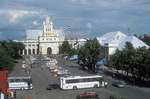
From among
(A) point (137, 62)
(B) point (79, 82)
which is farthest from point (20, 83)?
(A) point (137, 62)

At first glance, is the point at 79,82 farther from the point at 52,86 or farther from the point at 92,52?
the point at 92,52

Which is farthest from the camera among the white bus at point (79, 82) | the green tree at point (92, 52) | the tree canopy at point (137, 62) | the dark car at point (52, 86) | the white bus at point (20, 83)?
the green tree at point (92, 52)

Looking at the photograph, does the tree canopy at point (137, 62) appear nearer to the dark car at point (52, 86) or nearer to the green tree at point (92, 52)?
the dark car at point (52, 86)

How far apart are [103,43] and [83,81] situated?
266ft

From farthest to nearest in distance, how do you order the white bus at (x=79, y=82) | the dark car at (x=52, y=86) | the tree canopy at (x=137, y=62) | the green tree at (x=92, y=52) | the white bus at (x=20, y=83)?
the green tree at (x=92, y=52) → the tree canopy at (x=137, y=62) → the white bus at (x=20, y=83) → the dark car at (x=52, y=86) → the white bus at (x=79, y=82)

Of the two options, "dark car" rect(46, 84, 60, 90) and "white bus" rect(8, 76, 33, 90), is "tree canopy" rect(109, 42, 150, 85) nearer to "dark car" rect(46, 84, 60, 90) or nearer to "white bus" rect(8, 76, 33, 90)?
"dark car" rect(46, 84, 60, 90)

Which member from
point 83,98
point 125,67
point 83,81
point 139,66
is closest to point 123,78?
point 125,67

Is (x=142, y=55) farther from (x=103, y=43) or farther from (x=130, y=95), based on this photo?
(x=103, y=43)

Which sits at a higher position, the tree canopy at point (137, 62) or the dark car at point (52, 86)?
the tree canopy at point (137, 62)

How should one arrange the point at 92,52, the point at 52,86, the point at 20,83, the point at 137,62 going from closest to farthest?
the point at 20,83 < the point at 52,86 < the point at 137,62 < the point at 92,52

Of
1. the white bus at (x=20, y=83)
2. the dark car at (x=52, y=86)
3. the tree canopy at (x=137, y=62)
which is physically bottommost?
the dark car at (x=52, y=86)

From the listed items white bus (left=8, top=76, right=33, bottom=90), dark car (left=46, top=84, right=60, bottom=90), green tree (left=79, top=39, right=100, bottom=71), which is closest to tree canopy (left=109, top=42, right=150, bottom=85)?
dark car (left=46, top=84, right=60, bottom=90)

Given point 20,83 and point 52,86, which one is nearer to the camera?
point 20,83

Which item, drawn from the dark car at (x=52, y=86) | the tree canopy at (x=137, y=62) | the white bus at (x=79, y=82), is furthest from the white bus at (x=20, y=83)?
the tree canopy at (x=137, y=62)
